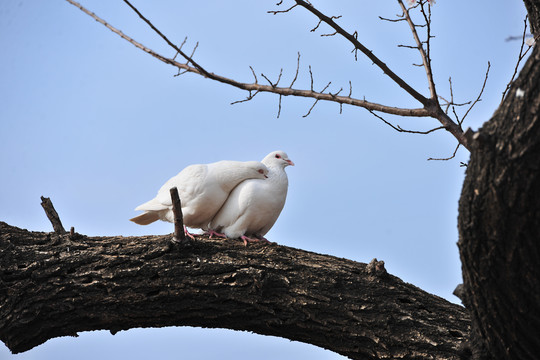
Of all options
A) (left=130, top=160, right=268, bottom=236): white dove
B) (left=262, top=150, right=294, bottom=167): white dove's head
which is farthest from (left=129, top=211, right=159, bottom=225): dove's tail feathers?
(left=262, top=150, right=294, bottom=167): white dove's head

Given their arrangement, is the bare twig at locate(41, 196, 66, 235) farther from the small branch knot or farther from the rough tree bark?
the small branch knot

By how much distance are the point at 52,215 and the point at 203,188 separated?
1.02m

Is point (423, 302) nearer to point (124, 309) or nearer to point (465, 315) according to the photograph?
point (465, 315)

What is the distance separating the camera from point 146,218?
4.77 meters

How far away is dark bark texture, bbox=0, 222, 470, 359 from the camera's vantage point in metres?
3.50

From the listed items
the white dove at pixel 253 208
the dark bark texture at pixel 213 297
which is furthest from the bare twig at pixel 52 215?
the white dove at pixel 253 208

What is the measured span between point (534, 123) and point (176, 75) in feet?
6.95

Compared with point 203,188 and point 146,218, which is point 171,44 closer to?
point 203,188

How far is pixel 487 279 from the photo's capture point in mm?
2676

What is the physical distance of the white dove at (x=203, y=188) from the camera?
441 cm

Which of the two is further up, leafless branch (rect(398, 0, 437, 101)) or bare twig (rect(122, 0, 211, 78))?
leafless branch (rect(398, 0, 437, 101))

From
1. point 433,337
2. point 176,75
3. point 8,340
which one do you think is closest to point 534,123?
point 433,337

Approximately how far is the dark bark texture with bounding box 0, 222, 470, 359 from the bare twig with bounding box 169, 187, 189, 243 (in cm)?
6

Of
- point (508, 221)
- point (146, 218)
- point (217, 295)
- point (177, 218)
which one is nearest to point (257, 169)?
point (146, 218)
